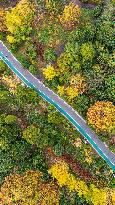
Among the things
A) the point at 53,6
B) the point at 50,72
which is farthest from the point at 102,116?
the point at 53,6

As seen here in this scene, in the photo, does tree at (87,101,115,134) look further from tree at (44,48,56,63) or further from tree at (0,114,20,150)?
tree at (0,114,20,150)

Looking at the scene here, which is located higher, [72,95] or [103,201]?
[72,95]

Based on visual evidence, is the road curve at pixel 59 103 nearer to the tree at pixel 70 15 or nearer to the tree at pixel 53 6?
the tree at pixel 53 6

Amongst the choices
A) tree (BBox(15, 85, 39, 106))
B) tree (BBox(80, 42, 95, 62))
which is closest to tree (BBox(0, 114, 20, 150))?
tree (BBox(15, 85, 39, 106))

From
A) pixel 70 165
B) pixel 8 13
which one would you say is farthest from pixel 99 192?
pixel 8 13

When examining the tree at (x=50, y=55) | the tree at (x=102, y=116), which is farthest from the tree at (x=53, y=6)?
the tree at (x=102, y=116)

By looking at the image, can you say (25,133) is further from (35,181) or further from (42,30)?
(42,30)

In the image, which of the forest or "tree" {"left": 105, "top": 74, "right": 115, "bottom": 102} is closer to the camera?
"tree" {"left": 105, "top": 74, "right": 115, "bottom": 102}
